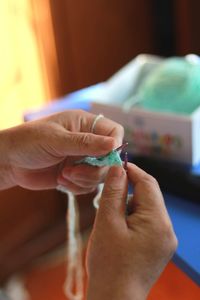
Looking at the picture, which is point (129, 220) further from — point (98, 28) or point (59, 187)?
point (98, 28)

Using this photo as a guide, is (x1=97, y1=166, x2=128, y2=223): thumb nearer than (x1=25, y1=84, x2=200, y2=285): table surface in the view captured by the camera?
Yes

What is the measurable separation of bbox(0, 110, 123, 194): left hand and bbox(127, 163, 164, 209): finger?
2.5 inches

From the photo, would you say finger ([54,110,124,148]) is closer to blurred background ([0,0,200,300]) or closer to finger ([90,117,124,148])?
finger ([90,117,124,148])

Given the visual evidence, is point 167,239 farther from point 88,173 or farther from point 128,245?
point 88,173

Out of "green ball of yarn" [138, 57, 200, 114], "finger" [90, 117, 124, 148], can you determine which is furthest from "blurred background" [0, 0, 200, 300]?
"finger" [90, 117, 124, 148]

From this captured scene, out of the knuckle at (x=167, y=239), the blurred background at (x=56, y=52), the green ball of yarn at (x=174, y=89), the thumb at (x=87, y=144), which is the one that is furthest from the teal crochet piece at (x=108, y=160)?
the blurred background at (x=56, y=52)

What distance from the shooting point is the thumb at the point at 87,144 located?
694mm

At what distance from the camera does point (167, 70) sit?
106cm

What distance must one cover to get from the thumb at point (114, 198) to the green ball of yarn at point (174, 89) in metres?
0.39

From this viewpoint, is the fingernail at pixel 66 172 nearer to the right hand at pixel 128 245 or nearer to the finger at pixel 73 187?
the finger at pixel 73 187

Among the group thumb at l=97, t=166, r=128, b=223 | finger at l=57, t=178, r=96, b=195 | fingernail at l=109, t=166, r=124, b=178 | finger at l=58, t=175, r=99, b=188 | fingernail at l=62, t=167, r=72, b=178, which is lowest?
finger at l=57, t=178, r=96, b=195

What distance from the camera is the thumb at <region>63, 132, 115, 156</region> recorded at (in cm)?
69

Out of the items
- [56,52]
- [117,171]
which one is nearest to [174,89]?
[117,171]

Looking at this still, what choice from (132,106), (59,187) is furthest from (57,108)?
(59,187)
